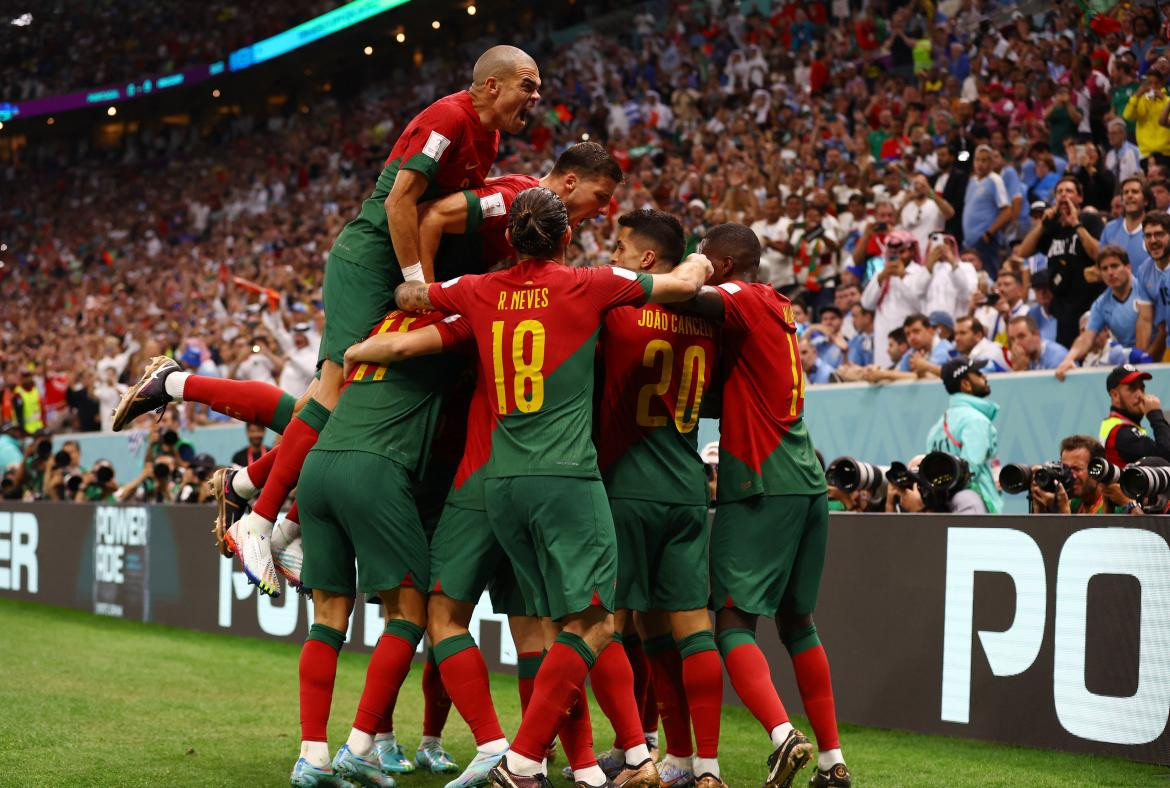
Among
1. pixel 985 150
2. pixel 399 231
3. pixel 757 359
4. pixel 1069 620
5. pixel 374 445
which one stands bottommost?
pixel 1069 620

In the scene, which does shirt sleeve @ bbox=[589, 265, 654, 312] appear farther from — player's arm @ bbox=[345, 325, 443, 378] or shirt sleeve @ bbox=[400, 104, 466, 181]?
shirt sleeve @ bbox=[400, 104, 466, 181]

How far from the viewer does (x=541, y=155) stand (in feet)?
64.7

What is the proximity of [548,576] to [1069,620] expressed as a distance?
8.73ft

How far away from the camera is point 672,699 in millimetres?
5020

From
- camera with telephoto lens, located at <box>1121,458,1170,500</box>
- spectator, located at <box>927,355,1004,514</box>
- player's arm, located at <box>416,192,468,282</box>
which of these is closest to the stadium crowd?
spectator, located at <box>927,355,1004,514</box>

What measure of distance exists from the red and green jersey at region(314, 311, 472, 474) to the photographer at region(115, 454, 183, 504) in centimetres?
736

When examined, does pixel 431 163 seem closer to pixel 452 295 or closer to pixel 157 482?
pixel 452 295

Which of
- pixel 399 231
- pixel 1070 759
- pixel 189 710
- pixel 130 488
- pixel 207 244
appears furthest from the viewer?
pixel 207 244

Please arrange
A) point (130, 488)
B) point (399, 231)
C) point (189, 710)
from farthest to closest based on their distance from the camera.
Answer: point (130, 488)
point (189, 710)
point (399, 231)

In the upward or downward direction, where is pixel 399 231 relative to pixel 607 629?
upward

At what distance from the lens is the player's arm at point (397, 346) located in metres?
4.57

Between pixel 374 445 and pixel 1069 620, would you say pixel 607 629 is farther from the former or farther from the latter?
pixel 1069 620

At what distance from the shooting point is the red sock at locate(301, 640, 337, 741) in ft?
15.1

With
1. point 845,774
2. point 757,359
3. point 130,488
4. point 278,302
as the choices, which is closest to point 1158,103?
point 757,359
